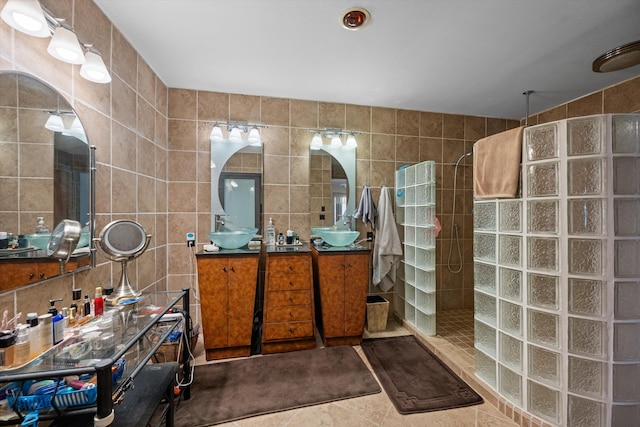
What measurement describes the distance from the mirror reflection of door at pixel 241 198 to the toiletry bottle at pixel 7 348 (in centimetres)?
175

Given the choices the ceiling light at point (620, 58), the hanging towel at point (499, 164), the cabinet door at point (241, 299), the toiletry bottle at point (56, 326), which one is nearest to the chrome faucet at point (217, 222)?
the cabinet door at point (241, 299)

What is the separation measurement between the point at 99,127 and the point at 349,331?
246 centimetres

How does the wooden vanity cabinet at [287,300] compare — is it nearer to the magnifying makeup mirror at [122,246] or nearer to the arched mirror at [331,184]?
→ the arched mirror at [331,184]

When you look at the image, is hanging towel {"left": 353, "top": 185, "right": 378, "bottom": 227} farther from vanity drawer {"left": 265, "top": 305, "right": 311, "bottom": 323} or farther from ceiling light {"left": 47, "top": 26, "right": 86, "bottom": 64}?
ceiling light {"left": 47, "top": 26, "right": 86, "bottom": 64}

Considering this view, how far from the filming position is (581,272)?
133 cm

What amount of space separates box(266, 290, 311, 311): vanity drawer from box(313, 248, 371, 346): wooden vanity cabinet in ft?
0.51

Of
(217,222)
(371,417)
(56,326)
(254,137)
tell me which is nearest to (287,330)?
(371,417)

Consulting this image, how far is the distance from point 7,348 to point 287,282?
1.54m

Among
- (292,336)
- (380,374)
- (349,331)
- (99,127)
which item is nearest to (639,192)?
(380,374)

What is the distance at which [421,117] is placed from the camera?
119 inches

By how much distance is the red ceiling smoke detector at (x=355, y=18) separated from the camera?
150 centimetres

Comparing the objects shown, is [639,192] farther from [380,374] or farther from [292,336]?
[292,336]

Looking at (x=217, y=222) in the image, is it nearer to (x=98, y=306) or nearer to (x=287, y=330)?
(x=287, y=330)

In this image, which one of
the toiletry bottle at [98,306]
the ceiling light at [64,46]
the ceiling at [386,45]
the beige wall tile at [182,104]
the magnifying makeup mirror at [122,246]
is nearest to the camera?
the ceiling light at [64,46]
